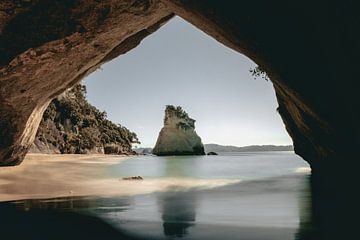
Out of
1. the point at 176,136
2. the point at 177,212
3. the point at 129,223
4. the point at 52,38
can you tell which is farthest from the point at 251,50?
the point at 176,136

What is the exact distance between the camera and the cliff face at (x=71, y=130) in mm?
34831

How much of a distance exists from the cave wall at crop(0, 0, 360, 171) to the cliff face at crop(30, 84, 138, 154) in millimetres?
19749

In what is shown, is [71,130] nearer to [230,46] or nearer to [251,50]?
[230,46]

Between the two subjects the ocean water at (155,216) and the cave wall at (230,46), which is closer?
the ocean water at (155,216)

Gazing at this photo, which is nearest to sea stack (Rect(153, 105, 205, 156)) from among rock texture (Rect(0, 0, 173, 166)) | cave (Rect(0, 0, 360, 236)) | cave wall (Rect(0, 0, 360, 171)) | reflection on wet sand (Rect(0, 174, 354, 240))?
cave wall (Rect(0, 0, 360, 171))

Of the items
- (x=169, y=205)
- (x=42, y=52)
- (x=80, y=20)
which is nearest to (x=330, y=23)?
(x=169, y=205)

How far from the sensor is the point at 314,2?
206 inches

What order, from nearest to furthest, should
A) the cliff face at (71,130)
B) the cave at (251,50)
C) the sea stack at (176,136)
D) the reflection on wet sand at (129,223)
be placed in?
the reflection on wet sand at (129,223)
the cave at (251,50)
the cliff face at (71,130)
the sea stack at (176,136)

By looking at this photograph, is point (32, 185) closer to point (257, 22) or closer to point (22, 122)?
point (22, 122)

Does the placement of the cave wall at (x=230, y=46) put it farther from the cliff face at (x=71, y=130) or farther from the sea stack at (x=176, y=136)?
the sea stack at (x=176, y=136)

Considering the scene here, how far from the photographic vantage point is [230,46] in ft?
30.9

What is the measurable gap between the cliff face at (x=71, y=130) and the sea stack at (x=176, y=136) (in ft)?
69.4

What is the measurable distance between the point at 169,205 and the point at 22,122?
10.2 metres

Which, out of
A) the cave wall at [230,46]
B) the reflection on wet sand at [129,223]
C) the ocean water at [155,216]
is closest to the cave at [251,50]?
the cave wall at [230,46]
